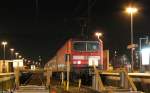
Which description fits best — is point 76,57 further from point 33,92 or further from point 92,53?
point 33,92

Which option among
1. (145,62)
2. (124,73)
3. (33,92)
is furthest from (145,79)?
(33,92)

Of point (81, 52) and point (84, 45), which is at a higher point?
point (84, 45)

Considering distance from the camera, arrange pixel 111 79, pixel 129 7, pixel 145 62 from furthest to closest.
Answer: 1. pixel 129 7
2. pixel 111 79
3. pixel 145 62

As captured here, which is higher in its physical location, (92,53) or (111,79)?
(92,53)

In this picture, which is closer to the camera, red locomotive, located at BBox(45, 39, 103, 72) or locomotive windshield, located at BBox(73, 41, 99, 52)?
red locomotive, located at BBox(45, 39, 103, 72)

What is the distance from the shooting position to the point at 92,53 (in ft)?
136

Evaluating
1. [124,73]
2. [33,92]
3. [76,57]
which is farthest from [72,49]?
[33,92]

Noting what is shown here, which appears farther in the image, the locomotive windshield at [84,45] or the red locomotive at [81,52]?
the locomotive windshield at [84,45]

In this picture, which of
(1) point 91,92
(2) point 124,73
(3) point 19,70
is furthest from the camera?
(1) point 91,92

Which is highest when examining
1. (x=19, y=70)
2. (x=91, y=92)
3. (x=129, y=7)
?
(x=129, y=7)

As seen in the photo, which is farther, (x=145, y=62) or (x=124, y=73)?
(x=145, y=62)

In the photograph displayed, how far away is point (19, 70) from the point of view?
1970cm

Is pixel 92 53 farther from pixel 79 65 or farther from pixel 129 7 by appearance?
pixel 129 7

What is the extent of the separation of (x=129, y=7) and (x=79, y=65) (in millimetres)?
9431
